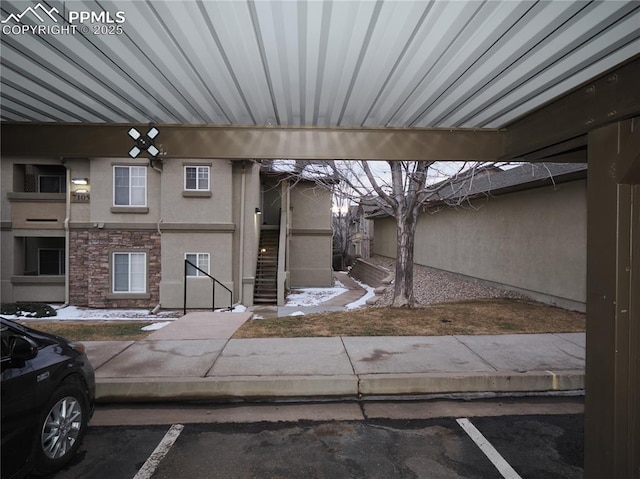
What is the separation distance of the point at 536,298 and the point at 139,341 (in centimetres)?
1133

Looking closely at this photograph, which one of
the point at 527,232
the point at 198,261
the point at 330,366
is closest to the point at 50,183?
the point at 198,261

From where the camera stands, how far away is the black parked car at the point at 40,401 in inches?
112

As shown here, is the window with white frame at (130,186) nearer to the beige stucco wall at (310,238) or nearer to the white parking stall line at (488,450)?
the beige stucco wall at (310,238)

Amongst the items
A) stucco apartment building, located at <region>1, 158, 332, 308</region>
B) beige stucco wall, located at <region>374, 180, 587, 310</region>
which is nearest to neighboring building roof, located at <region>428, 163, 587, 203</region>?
beige stucco wall, located at <region>374, 180, 587, 310</region>

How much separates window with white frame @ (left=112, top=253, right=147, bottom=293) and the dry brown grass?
8479mm

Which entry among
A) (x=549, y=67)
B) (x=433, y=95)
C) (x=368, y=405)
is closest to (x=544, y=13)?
(x=549, y=67)

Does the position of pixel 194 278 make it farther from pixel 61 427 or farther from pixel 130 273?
pixel 61 427

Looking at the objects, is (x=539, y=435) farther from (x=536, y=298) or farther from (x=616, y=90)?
(x=536, y=298)

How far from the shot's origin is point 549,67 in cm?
331

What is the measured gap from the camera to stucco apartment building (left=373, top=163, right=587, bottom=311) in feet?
32.9

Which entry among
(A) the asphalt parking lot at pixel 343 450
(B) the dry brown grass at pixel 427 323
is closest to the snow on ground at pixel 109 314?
(B) the dry brown grass at pixel 427 323

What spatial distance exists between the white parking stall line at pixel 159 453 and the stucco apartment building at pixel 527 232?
8.12 m

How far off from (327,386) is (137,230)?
41.7 ft

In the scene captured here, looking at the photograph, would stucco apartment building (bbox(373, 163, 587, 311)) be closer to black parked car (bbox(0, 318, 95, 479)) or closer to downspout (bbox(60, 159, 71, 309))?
black parked car (bbox(0, 318, 95, 479))
